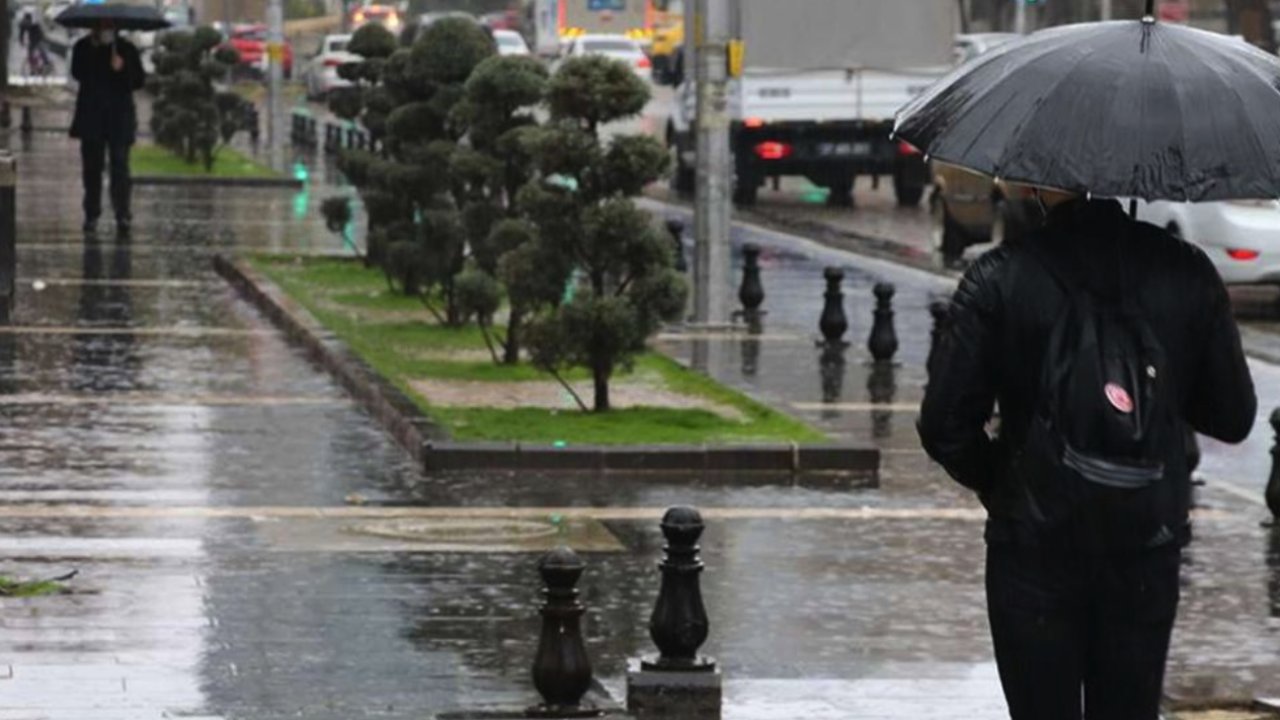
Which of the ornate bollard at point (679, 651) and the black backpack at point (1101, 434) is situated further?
the ornate bollard at point (679, 651)

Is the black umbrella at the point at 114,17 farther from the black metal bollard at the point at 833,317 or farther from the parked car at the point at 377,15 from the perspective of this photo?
the parked car at the point at 377,15

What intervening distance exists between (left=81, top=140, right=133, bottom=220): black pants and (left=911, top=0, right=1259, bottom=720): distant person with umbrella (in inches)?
1024

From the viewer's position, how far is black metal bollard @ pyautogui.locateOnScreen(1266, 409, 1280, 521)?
14.8 m

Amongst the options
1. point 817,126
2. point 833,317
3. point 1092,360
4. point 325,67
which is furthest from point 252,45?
point 1092,360

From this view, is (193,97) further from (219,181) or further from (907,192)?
(907,192)

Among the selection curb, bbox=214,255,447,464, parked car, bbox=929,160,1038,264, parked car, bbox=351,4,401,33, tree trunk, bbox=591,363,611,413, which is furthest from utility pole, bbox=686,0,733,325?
parked car, bbox=351,4,401,33

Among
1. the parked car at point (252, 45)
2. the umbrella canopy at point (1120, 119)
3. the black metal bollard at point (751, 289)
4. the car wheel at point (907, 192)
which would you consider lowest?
the parked car at point (252, 45)

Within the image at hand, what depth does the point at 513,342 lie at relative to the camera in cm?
1988

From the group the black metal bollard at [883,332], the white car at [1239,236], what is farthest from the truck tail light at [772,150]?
the black metal bollard at [883,332]

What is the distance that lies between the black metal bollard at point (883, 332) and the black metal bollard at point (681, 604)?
11.5m

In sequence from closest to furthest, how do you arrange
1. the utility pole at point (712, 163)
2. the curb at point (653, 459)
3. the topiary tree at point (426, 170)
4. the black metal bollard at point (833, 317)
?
the curb at point (653, 459) → the topiary tree at point (426, 170) → the black metal bollard at point (833, 317) → the utility pole at point (712, 163)

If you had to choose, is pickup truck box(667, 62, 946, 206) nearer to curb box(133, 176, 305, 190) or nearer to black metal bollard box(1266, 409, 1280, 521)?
curb box(133, 176, 305, 190)

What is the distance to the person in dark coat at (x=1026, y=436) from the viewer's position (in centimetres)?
650

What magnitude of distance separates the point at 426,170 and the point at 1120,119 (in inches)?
638
